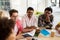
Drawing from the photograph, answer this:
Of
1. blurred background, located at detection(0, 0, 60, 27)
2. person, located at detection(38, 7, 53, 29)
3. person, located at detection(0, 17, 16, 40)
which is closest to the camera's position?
person, located at detection(0, 17, 16, 40)

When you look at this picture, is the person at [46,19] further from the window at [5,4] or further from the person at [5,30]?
the person at [5,30]

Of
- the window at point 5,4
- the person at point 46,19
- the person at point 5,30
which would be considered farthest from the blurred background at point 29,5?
the person at point 5,30

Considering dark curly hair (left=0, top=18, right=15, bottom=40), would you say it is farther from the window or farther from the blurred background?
the window

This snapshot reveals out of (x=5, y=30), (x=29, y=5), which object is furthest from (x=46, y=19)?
(x=5, y=30)

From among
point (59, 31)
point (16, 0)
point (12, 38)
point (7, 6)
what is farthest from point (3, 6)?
point (12, 38)

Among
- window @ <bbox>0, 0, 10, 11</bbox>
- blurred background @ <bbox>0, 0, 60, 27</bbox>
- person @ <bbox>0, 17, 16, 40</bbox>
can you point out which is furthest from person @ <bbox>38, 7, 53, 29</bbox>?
person @ <bbox>0, 17, 16, 40</bbox>

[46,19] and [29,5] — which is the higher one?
[29,5]

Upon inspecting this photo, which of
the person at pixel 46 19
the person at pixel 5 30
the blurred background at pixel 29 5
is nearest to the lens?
the person at pixel 5 30

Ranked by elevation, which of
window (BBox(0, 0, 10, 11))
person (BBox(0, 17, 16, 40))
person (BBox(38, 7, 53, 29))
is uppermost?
window (BBox(0, 0, 10, 11))

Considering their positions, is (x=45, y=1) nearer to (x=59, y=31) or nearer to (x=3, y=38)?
(x=59, y=31)

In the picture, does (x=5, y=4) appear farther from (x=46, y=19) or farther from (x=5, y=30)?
(x=5, y=30)

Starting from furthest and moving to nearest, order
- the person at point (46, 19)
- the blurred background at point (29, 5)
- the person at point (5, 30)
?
the blurred background at point (29, 5) → the person at point (46, 19) → the person at point (5, 30)

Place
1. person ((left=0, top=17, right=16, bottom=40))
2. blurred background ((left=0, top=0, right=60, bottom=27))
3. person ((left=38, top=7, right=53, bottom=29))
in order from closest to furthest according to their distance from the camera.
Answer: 1. person ((left=0, top=17, right=16, bottom=40))
2. person ((left=38, top=7, right=53, bottom=29))
3. blurred background ((left=0, top=0, right=60, bottom=27))

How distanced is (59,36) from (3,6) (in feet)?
7.79
